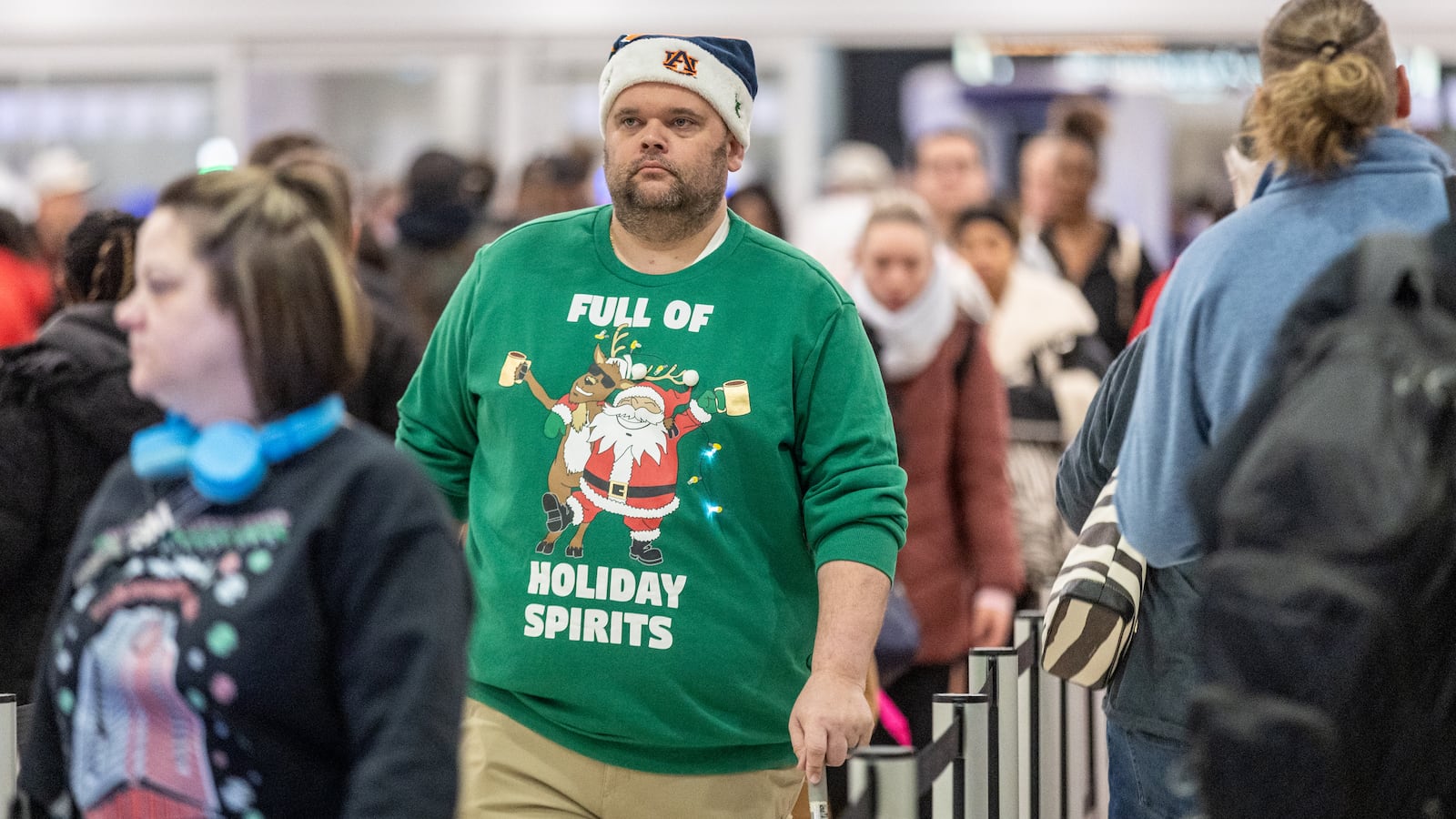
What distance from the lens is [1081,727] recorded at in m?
5.14

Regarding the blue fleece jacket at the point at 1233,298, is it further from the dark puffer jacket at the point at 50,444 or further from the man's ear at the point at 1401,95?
the dark puffer jacket at the point at 50,444

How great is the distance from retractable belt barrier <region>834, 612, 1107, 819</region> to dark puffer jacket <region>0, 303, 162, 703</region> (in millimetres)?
1758

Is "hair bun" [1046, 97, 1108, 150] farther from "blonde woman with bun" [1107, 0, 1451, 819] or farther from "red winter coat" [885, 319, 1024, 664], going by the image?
"blonde woman with bun" [1107, 0, 1451, 819]

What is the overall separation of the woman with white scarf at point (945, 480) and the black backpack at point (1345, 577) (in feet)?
11.4

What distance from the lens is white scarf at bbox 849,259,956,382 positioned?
577 cm

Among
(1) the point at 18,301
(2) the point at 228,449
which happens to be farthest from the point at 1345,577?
(1) the point at 18,301

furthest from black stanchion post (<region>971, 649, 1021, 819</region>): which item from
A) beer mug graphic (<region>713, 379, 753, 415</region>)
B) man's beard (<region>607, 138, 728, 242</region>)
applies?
man's beard (<region>607, 138, 728, 242</region>)

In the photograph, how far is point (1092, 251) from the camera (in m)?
7.97

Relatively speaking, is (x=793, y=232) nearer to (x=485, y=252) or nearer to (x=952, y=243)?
(x=952, y=243)

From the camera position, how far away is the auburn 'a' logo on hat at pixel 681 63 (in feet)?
11.3

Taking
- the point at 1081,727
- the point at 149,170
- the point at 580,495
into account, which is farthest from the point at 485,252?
the point at 149,170

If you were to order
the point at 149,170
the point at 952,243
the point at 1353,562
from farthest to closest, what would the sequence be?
the point at 149,170, the point at 952,243, the point at 1353,562

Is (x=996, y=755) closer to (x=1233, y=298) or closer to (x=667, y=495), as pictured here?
(x=667, y=495)

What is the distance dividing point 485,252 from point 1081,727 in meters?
2.43
